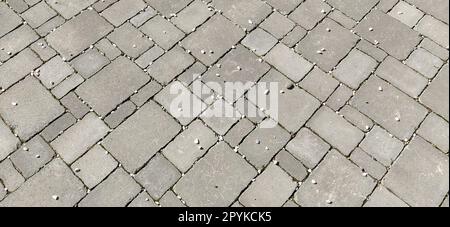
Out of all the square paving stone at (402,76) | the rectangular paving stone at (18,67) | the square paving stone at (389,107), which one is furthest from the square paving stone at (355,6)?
the rectangular paving stone at (18,67)

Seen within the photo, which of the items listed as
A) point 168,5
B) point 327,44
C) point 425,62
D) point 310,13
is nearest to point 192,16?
point 168,5

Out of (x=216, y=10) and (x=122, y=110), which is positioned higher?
(x=216, y=10)

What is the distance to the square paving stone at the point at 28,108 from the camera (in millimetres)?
3941

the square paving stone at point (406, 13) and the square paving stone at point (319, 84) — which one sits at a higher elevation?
the square paving stone at point (406, 13)

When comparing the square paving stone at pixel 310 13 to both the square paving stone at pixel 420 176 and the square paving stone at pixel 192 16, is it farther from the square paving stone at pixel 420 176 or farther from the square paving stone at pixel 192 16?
the square paving stone at pixel 420 176

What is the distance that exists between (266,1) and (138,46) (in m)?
1.59

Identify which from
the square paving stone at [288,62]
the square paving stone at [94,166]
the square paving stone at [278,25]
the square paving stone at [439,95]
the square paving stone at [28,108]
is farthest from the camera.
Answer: the square paving stone at [278,25]

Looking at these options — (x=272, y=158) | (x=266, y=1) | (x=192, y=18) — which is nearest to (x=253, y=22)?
(x=266, y=1)

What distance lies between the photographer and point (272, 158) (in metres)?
3.78

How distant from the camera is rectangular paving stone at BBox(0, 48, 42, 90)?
4223 mm

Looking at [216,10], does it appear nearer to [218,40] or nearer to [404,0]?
[218,40]

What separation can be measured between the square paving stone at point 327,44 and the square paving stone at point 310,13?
0.09 metres
